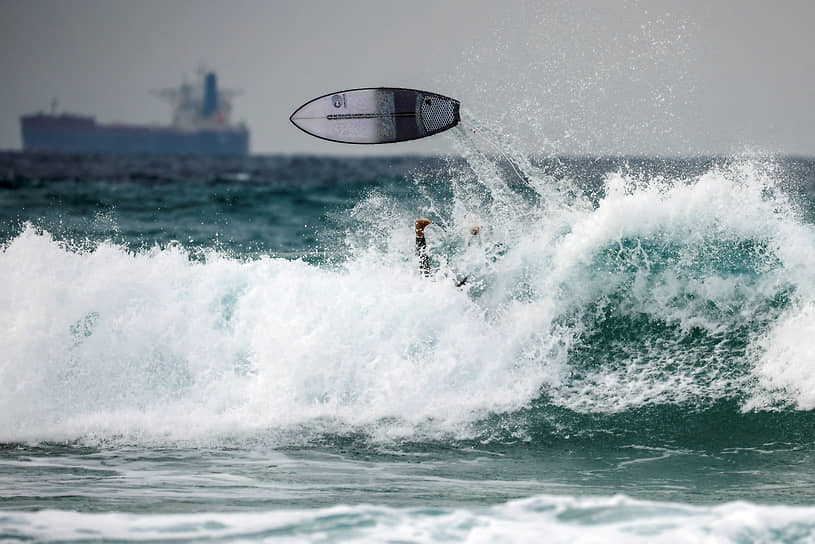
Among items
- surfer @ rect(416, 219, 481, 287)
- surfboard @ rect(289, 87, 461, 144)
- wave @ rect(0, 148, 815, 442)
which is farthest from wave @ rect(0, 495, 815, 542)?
surfboard @ rect(289, 87, 461, 144)

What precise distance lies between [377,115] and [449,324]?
8.78 feet

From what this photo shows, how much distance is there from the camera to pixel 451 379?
7.98 metres

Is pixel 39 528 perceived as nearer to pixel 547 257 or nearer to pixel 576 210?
pixel 547 257

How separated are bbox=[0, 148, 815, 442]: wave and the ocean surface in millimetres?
25

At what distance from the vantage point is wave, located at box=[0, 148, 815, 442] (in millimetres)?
7733

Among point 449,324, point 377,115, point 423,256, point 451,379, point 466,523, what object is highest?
point 377,115

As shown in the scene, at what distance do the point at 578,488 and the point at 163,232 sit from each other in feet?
49.7

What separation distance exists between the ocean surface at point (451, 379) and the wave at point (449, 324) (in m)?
0.03

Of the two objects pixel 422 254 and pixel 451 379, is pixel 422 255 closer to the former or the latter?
pixel 422 254

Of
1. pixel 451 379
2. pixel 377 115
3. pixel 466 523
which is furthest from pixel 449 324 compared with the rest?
pixel 466 523

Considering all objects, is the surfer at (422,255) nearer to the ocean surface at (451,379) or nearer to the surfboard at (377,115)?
the ocean surface at (451,379)

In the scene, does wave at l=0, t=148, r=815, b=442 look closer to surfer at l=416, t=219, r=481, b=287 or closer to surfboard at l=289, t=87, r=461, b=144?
surfer at l=416, t=219, r=481, b=287

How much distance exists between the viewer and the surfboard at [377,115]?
942 cm

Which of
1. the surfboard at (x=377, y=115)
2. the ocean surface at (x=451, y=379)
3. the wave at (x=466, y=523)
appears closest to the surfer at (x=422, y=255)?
the ocean surface at (x=451, y=379)
